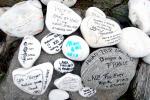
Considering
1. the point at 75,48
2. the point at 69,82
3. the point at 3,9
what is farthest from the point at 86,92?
the point at 3,9

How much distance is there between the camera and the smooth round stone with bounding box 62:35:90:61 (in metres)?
1.43

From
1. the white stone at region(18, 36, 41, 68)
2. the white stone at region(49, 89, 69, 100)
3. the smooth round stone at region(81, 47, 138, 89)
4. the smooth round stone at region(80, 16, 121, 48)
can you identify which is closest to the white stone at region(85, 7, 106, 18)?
the smooth round stone at region(80, 16, 121, 48)

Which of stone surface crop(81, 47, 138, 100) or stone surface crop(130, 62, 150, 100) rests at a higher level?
stone surface crop(81, 47, 138, 100)

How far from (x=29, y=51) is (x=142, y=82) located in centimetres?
53

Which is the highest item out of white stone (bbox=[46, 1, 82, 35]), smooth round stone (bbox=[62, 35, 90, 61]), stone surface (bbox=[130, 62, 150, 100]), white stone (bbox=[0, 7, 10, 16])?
white stone (bbox=[46, 1, 82, 35])

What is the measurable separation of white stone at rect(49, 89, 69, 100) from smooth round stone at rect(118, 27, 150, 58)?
32 centimetres

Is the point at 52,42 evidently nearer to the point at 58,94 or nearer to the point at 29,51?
the point at 29,51

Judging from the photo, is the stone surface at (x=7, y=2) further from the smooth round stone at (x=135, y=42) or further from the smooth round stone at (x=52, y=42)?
the smooth round stone at (x=135, y=42)

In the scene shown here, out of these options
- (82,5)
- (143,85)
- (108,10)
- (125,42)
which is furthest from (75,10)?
(143,85)

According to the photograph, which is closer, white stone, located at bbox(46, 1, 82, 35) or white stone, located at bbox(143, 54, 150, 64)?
white stone, located at bbox(46, 1, 82, 35)

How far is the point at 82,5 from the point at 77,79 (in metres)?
0.35

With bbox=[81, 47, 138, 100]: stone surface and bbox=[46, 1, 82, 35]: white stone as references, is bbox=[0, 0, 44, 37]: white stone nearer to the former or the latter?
bbox=[46, 1, 82, 35]: white stone

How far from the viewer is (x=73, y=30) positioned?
1.46m

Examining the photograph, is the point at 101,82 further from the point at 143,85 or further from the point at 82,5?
the point at 82,5
